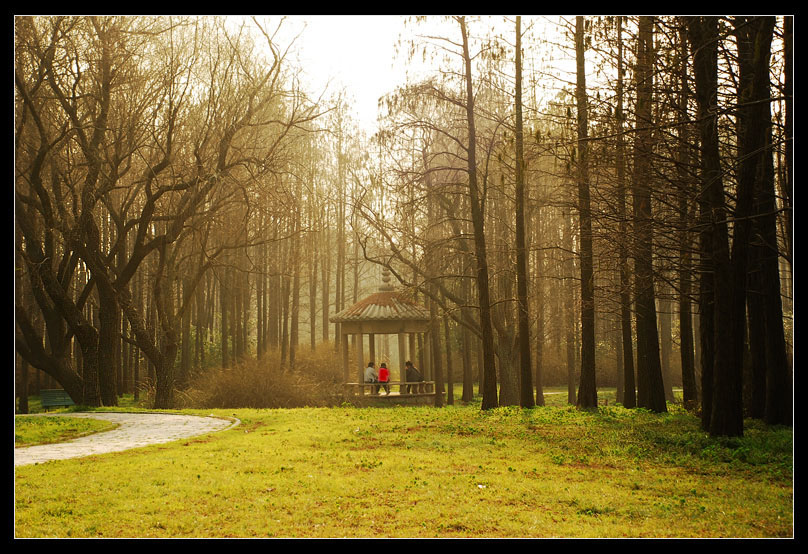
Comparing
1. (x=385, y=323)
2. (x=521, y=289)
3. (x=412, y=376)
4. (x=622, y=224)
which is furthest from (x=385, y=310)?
(x=622, y=224)

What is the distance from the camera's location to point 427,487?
7.93 metres

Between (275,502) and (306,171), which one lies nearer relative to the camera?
(275,502)

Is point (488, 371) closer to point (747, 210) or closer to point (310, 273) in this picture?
point (747, 210)

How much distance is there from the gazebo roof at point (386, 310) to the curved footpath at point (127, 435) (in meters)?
7.62

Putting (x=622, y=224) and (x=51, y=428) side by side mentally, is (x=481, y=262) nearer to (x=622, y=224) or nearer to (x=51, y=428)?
(x=622, y=224)

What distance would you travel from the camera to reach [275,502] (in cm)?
717

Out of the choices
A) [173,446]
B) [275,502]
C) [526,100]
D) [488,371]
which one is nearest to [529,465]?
[275,502]

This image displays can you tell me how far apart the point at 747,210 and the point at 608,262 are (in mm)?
3860

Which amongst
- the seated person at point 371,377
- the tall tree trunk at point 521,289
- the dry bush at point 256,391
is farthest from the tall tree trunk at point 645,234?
the dry bush at point 256,391

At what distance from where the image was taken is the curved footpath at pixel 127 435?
1062cm

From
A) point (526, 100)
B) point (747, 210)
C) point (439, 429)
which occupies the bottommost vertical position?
point (439, 429)

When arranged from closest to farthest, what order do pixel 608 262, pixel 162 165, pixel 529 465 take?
pixel 529 465
pixel 608 262
pixel 162 165

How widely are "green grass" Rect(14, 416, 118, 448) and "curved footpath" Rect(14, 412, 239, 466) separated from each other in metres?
0.31

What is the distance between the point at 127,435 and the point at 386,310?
1207 centimetres
